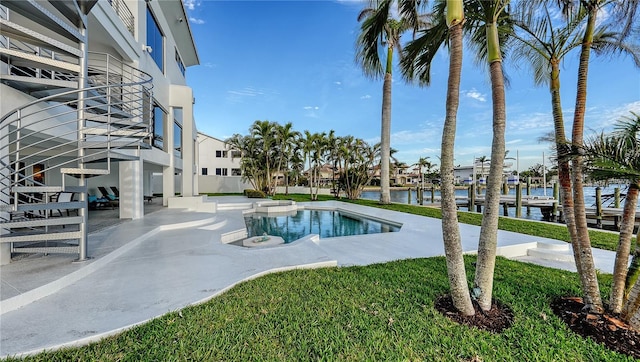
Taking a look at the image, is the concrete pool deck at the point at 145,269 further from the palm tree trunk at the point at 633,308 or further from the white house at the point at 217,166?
the white house at the point at 217,166

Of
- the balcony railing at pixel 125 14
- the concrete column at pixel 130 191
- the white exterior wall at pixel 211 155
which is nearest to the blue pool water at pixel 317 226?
the concrete column at pixel 130 191

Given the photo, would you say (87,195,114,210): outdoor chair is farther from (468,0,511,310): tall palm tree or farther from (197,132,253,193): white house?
(197,132,253,193): white house

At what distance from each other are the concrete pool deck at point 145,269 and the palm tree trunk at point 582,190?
9.70ft

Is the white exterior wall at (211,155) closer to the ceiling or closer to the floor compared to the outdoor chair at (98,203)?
closer to the ceiling

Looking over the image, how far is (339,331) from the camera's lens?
8.88 ft

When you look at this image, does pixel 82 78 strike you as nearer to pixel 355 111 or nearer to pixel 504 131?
pixel 504 131

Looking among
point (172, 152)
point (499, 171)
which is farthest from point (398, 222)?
point (172, 152)

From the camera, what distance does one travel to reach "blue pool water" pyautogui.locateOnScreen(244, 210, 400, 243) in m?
9.94

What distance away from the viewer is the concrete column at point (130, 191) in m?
8.86

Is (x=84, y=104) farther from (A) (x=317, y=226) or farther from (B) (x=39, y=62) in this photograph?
(A) (x=317, y=226)

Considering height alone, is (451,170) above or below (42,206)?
above

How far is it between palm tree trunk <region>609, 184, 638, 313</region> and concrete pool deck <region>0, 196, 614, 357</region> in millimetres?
2908

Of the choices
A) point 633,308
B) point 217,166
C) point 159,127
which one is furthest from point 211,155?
point 633,308

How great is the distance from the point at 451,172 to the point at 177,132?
1504cm
